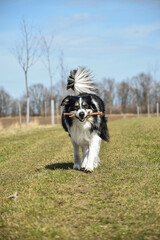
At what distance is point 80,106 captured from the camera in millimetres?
7137

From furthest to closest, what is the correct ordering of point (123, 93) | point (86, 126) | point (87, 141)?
point (123, 93) → point (87, 141) → point (86, 126)

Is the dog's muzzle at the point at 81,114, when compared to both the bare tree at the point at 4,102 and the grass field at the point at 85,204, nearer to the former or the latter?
the grass field at the point at 85,204

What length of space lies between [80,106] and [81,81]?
181 centimetres

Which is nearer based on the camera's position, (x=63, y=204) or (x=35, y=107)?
(x=63, y=204)

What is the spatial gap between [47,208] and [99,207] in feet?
2.35

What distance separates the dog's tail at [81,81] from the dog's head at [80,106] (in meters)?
1.39

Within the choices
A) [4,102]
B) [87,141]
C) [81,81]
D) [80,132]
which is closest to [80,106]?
[80,132]

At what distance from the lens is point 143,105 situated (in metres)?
85.7

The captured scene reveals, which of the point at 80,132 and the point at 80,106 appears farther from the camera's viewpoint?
the point at 80,132

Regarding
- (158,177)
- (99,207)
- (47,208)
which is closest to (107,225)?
(99,207)

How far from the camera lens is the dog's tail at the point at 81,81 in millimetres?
8758

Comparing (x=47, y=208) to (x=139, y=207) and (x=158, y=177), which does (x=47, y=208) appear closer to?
(x=139, y=207)

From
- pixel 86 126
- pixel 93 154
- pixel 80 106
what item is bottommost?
pixel 93 154

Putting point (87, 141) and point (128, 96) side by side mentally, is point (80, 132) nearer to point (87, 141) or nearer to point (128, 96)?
point (87, 141)
